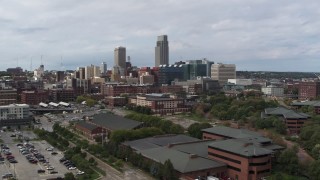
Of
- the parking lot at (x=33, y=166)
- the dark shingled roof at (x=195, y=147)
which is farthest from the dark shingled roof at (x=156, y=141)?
the parking lot at (x=33, y=166)

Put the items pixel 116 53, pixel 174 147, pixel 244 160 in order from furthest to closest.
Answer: pixel 116 53 → pixel 174 147 → pixel 244 160

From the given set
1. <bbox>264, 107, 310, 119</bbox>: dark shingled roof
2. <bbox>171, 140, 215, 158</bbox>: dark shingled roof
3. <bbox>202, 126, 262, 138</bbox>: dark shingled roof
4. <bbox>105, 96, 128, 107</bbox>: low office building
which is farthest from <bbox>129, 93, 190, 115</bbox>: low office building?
<bbox>171, 140, 215, 158</bbox>: dark shingled roof

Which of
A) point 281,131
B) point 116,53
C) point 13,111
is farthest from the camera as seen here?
point 116,53

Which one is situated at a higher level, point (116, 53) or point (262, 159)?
point (116, 53)

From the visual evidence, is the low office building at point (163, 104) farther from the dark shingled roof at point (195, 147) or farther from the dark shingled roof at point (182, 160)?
the dark shingled roof at point (182, 160)

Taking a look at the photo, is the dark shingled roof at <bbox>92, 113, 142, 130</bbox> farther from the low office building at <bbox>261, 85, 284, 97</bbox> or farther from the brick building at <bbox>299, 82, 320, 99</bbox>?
the low office building at <bbox>261, 85, 284, 97</bbox>

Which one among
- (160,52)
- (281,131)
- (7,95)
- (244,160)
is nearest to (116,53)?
(160,52)

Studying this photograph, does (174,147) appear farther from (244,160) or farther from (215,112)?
(215,112)
